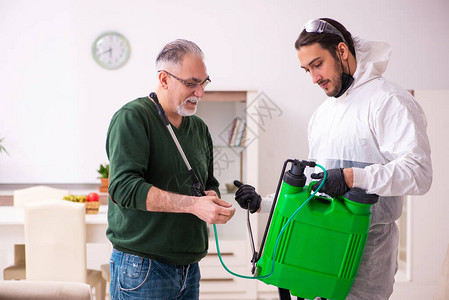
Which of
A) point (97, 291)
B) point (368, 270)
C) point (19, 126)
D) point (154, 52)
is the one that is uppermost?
point (154, 52)

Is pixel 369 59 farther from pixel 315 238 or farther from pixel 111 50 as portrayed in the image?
pixel 111 50

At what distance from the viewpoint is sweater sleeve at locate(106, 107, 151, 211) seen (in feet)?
4.14

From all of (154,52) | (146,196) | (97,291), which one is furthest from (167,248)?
(154,52)

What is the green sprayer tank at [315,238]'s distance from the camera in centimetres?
128

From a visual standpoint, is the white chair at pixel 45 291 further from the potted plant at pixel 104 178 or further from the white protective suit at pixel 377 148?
the potted plant at pixel 104 178

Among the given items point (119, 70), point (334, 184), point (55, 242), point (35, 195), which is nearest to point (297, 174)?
point (334, 184)

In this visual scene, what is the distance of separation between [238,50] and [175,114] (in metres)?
2.69

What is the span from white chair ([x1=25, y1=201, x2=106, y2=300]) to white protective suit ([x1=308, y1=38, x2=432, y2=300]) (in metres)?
1.72

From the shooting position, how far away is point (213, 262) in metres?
3.50

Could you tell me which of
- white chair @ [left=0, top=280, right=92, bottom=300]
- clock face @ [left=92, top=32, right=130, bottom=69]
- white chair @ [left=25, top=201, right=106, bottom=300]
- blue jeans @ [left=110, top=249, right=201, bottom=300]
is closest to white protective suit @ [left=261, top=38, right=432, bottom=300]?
blue jeans @ [left=110, top=249, right=201, bottom=300]

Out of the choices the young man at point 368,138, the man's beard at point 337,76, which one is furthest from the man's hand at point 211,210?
the man's beard at point 337,76

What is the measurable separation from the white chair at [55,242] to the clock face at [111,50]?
1.69 metres

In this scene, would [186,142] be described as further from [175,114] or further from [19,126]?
[19,126]

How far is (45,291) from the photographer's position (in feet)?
4.78
